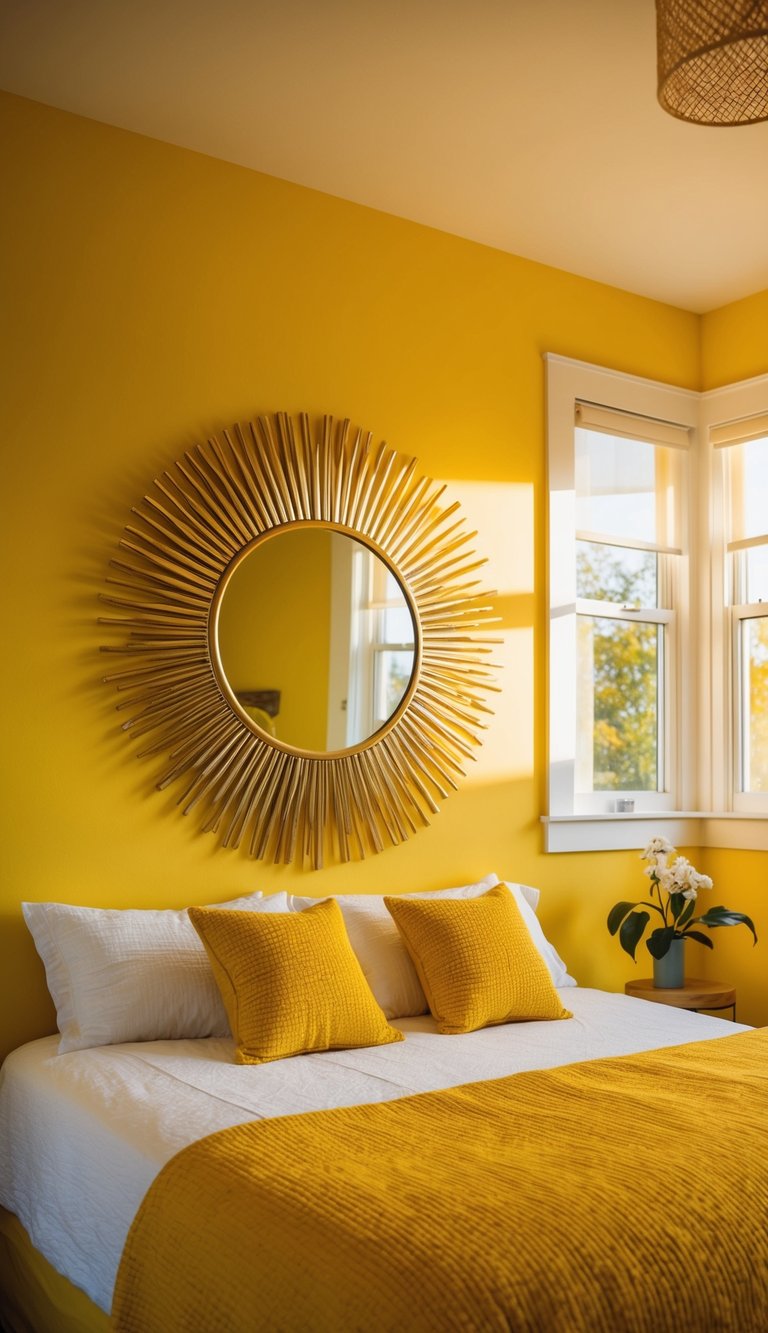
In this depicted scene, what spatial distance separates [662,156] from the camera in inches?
121

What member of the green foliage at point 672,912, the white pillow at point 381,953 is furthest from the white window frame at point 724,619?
the white pillow at point 381,953

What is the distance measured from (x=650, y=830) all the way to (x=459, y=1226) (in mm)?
2550

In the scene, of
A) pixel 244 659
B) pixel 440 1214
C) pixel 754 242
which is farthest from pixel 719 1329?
pixel 754 242

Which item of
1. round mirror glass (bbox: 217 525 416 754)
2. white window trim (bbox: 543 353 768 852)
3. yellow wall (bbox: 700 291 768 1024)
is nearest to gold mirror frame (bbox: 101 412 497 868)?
round mirror glass (bbox: 217 525 416 754)

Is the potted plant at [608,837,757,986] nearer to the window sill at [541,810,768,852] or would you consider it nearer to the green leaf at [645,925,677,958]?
the green leaf at [645,925,677,958]

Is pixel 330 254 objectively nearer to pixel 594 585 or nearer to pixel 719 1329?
pixel 594 585

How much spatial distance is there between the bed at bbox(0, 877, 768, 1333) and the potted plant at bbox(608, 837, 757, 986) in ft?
2.85

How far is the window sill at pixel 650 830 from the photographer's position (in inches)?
145

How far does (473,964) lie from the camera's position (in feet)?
9.23

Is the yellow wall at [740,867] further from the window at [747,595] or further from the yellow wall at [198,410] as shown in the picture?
the window at [747,595]

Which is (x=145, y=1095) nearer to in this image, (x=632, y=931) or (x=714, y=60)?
(x=632, y=931)

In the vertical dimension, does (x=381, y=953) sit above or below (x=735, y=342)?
below

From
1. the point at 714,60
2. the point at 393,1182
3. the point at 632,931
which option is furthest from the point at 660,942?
the point at 714,60

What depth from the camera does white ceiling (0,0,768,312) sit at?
252cm
